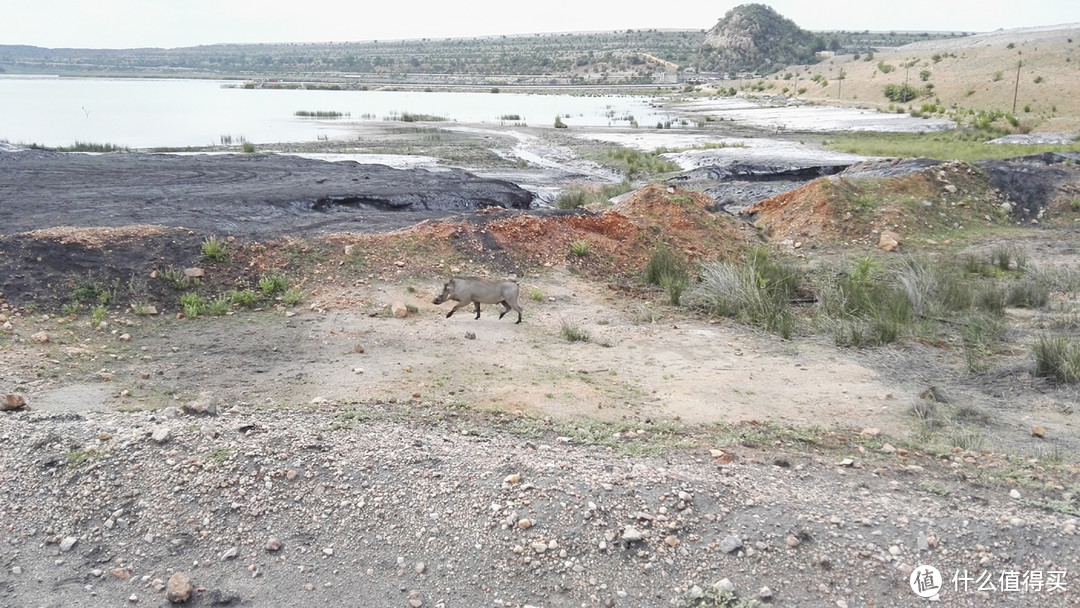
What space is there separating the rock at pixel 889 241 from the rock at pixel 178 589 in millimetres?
12987

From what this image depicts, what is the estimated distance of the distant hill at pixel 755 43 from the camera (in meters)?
98.8

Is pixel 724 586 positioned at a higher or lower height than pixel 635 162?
lower

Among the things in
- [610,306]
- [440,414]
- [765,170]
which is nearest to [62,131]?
[765,170]

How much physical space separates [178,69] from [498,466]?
148 meters

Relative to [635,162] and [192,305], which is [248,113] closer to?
[635,162]

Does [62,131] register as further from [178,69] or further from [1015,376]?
[178,69]

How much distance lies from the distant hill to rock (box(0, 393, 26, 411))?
3754 inches

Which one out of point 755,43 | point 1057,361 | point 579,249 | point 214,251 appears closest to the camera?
point 1057,361

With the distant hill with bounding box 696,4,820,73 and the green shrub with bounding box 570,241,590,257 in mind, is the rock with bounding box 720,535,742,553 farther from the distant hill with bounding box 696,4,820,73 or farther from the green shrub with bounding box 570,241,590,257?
the distant hill with bounding box 696,4,820,73

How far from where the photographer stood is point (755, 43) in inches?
4134

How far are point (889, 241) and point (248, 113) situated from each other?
42149mm

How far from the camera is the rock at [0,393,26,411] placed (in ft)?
20.6

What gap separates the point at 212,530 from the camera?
486cm

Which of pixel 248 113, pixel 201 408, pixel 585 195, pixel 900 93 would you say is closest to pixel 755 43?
pixel 900 93
